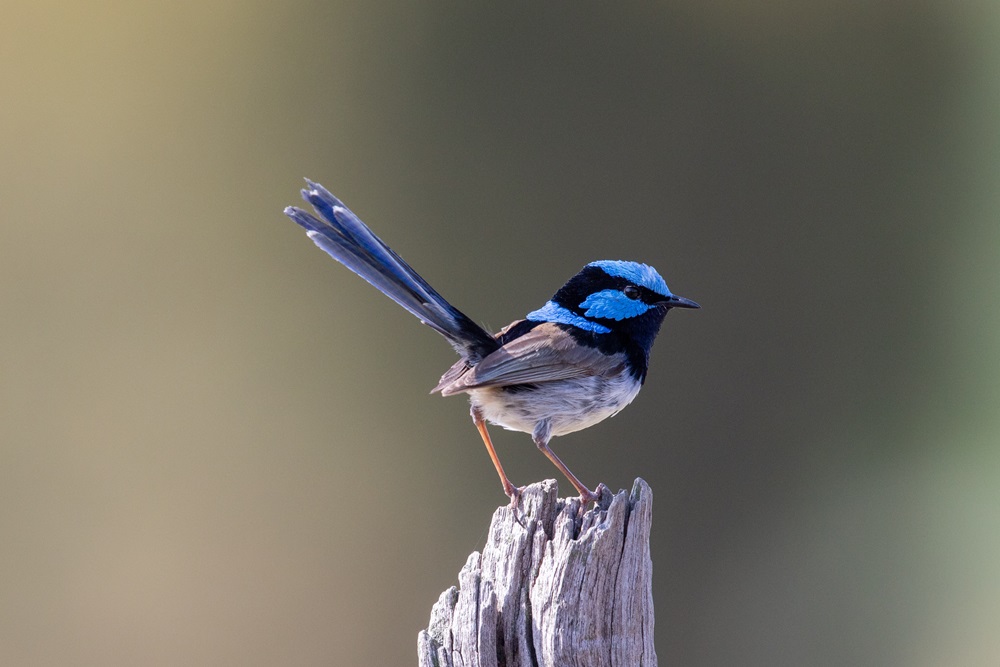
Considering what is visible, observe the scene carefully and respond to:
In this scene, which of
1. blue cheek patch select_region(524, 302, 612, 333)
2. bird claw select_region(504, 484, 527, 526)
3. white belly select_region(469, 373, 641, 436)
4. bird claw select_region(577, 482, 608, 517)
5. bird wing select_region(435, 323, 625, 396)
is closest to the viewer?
bird claw select_region(504, 484, 527, 526)

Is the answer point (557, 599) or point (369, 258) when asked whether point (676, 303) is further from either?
point (557, 599)

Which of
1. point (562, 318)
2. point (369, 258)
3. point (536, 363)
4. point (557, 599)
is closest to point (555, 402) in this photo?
point (536, 363)

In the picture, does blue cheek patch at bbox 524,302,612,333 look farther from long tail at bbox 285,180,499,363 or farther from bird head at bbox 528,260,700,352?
long tail at bbox 285,180,499,363

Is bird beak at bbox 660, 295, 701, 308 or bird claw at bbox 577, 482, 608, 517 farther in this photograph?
bird beak at bbox 660, 295, 701, 308

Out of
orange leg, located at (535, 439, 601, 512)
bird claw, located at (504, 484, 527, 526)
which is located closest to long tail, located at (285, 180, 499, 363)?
orange leg, located at (535, 439, 601, 512)

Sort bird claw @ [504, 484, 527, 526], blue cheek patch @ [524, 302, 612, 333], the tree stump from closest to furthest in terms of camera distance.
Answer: the tree stump
bird claw @ [504, 484, 527, 526]
blue cheek patch @ [524, 302, 612, 333]

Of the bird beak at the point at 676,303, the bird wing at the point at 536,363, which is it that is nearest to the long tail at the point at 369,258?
the bird wing at the point at 536,363

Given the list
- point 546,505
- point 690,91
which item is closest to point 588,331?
point 546,505

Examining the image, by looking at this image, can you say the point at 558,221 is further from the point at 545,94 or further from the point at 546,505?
the point at 546,505
